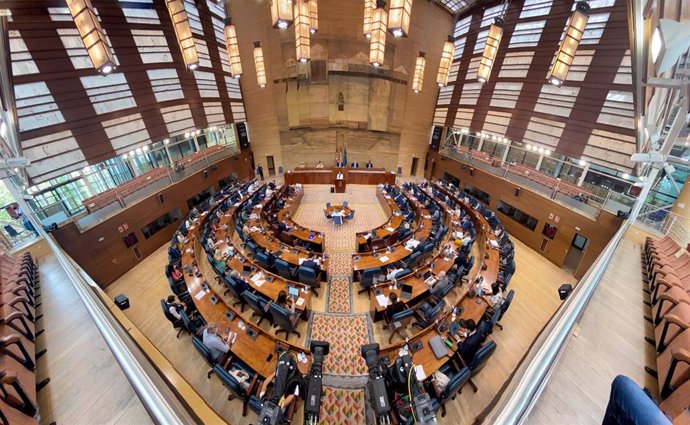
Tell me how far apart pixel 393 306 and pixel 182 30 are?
27.7 feet

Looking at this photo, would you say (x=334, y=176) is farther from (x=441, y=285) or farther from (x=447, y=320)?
(x=447, y=320)

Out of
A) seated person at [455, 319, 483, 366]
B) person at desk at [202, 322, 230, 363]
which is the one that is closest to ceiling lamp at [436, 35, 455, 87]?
seated person at [455, 319, 483, 366]

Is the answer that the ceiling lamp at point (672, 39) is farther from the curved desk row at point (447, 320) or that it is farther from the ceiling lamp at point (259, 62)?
the ceiling lamp at point (259, 62)

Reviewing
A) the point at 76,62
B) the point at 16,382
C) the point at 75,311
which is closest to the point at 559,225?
the point at 16,382

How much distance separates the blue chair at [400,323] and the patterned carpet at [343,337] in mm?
602

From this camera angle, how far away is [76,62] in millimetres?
7879

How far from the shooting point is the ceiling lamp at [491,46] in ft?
19.8

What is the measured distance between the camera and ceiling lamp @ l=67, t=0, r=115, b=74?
3.71m

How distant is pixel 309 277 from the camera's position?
684 cm

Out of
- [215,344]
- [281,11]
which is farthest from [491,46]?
[215,344]

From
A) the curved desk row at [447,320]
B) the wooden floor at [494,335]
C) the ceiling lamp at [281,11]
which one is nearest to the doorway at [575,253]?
the wooden floor at [494,335]

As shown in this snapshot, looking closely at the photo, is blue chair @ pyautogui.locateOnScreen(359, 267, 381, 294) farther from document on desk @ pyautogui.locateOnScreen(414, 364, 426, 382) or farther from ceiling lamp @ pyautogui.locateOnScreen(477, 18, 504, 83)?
ceiling lamp @ pyautogui.locateOnScreen(477, 18, 504, 83)

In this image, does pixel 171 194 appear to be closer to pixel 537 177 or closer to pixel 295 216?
pixel 295 216

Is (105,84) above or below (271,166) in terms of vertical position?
above
